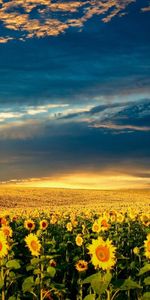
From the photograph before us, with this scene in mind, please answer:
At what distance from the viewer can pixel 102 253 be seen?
743 cm

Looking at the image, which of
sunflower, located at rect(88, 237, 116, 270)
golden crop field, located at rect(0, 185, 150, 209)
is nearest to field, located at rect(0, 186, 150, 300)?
sunflower, located at rect(88, 237, 116, 270)

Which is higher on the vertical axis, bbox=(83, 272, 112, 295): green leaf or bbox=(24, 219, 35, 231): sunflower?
bbox=(24, 219, 35, 231): sunflower

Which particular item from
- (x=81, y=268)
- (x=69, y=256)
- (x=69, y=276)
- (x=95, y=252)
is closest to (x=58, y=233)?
(x=69, y=256)

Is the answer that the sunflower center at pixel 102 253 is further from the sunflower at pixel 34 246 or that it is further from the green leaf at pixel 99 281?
the sunflower at pixel 34 246

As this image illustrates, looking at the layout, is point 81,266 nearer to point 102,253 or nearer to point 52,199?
point 102,253

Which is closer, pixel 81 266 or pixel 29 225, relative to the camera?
pixel 81 266

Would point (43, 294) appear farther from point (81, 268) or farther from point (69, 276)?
point (69, 276)

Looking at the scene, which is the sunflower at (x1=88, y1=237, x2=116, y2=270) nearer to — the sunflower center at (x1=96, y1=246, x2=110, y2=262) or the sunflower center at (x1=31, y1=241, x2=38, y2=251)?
the sunflower center at (x1=96, y1=246, x2=110, y2=262)

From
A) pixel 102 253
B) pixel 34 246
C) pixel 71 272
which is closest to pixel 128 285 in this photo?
pixel 102 253

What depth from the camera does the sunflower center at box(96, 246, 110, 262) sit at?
289 inches

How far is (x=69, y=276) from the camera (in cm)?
1196

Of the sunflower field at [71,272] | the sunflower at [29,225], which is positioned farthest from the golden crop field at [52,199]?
the sunflower field at [71,272]

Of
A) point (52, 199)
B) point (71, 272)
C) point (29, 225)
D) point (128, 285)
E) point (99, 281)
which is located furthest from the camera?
point (52, 199)

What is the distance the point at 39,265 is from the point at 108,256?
2.16m
